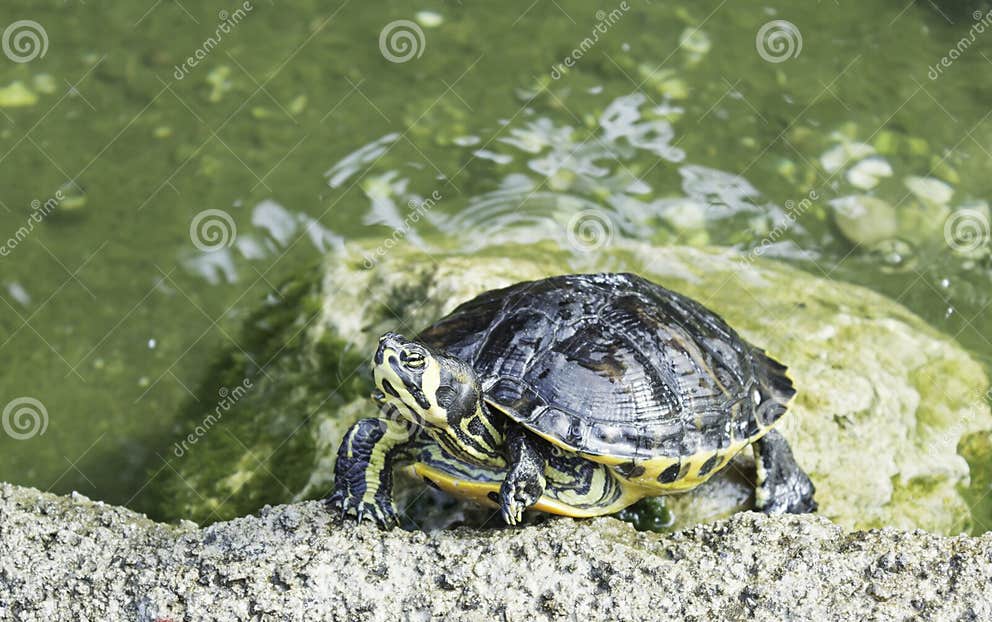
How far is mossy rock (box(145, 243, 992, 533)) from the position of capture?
158 inches

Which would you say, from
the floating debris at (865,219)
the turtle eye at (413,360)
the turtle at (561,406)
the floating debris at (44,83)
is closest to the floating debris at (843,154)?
the floating debris at (865,219)

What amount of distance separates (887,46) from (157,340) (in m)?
5.76

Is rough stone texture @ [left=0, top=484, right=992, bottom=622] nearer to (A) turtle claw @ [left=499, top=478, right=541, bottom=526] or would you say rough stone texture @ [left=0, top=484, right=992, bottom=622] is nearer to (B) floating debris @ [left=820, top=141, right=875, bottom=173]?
(A) turtle claw @ [left=499, top=478, right=541, bottom=526]

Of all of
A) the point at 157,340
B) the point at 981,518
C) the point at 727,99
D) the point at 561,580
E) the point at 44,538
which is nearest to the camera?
the point at 561,580

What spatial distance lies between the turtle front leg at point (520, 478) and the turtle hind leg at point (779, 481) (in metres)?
1.02

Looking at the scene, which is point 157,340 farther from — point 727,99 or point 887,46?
point 887,46

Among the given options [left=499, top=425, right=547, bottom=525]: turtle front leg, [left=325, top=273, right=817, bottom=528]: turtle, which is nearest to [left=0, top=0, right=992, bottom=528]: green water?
[left=325, top=273, right=817, bottom=528]: turtle

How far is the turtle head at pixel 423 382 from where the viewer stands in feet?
9.92

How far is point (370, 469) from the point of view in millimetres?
3455

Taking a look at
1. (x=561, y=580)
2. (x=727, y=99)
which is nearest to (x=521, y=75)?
(x=727, y=99)

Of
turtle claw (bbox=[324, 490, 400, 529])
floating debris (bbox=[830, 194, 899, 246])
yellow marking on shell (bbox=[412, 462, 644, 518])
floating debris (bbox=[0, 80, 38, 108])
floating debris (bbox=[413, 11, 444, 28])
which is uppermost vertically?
floating debris (bbox=[830, 194, 899, 246])

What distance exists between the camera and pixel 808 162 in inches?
250

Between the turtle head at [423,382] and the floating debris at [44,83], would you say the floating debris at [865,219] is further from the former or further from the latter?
the floating debris at [44,83]

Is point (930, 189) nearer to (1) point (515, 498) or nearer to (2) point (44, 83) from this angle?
(1) point (515, 498)
